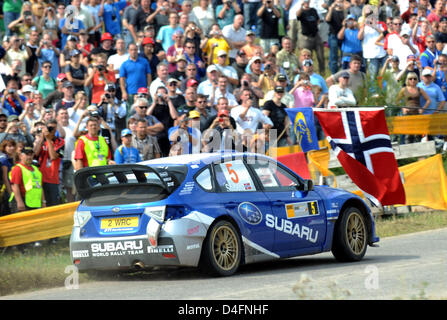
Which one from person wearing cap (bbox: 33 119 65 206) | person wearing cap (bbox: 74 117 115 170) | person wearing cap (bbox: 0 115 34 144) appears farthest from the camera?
person wearing cap (bbox: 33 119 65 206)

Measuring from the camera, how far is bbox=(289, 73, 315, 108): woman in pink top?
2036cm

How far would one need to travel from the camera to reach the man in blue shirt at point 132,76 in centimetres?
1986

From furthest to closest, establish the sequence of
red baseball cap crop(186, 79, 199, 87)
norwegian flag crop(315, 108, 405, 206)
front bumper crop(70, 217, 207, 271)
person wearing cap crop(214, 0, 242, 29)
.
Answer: person wearing cap crop(214, 0, 242, 29) → red baseball cap crop(186, 79, 199, 87) → norwegian flag crop(315, 108, 405, 206) → front bumper crop(70, 217, 207, 271)

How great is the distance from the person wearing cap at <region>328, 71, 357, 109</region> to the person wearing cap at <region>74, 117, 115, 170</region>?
5.91 metres

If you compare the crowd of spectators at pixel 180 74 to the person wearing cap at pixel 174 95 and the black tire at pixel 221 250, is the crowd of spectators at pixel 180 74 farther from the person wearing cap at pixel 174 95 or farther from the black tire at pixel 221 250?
the black tire at pixel 221 250

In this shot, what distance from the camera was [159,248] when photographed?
1074 cm

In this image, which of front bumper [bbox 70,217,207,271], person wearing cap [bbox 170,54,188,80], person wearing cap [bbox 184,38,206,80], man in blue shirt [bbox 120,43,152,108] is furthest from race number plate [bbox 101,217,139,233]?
person wearing cap [bbox 184,38,206,80]

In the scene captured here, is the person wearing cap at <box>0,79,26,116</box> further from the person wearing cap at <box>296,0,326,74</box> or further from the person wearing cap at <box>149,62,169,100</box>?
the person wearing cap at <box>296,0,326,74</box>

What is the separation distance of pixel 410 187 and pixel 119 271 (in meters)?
7.86

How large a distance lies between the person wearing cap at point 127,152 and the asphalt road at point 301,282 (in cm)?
382

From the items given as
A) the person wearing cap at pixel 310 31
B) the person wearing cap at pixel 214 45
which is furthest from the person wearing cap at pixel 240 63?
the person wearing cap at pixel 310 31

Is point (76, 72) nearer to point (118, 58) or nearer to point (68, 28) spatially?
point (118, 58)
